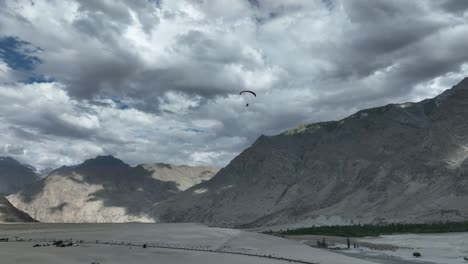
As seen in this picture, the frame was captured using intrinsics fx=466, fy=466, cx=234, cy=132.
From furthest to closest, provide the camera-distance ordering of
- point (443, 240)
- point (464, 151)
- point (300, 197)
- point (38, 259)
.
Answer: point (300, 197) < point (464, 151) < point (443, 240) < point (38, 259)

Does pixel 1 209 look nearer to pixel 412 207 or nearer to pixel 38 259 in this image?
pixel 412 207

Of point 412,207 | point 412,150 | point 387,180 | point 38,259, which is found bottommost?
point 38,259

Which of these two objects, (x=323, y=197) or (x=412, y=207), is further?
(x=323, y=197)

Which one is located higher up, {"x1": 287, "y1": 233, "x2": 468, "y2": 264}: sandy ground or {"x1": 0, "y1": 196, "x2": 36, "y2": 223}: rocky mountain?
{"x1": 0, "y1": 196, "x2": 36, "y2": 223}: rocky mountain

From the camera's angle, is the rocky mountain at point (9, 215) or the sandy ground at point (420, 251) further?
the rocky mountain at point (9, 215)

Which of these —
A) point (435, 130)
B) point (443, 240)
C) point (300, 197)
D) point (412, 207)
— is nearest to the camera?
point (443, 240)

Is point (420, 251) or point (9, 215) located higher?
point (9, 215)

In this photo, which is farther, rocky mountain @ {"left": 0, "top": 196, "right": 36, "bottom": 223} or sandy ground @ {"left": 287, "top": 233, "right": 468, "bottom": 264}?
rocky mountain @ {"left": 0, "top": 196, "right": 36, "bottom": 223}

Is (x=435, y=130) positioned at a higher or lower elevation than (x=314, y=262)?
higher

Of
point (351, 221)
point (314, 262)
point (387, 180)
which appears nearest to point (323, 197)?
point (387, 180)

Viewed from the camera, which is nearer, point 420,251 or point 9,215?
point 420,251

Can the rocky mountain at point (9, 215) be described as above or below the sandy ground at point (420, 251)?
above
